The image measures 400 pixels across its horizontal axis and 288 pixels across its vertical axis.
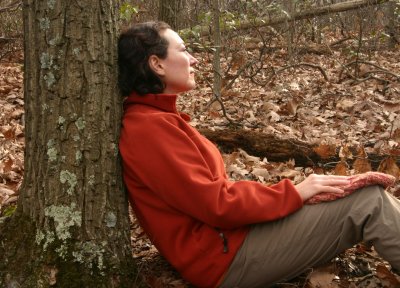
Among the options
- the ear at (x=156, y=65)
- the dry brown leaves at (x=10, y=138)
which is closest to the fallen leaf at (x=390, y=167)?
the ear at (x=156, y=65)

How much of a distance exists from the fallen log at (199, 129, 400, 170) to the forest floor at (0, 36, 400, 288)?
34 mm

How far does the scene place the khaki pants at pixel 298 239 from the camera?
2410 millimetres

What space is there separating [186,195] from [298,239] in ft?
1.95

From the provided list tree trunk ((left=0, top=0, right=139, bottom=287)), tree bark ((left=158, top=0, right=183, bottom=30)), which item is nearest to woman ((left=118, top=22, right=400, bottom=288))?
tree trunk ((left=0, top=0, right=139, bottom=287))

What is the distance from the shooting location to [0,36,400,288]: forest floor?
2758 mm

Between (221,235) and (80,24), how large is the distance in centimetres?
119

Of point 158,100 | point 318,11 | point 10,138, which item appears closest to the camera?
point 158,100

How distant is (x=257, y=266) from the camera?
2449 mm

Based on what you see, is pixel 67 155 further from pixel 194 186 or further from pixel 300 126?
pixel 300 126

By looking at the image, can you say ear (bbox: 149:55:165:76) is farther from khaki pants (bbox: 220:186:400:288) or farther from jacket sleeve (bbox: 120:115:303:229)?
khaki pants (bbox: 220:186:400:288)

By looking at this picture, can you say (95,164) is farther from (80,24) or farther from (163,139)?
(80,24)

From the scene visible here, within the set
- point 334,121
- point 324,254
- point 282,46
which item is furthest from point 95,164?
point 282,46

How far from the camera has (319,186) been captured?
7.93 ft

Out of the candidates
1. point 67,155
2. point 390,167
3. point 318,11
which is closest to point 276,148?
point 390,167
